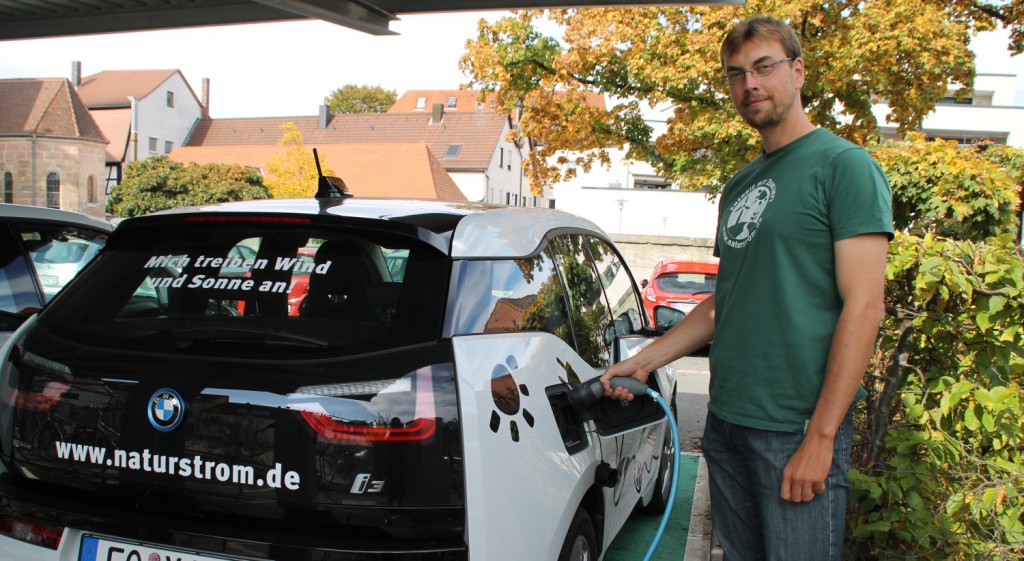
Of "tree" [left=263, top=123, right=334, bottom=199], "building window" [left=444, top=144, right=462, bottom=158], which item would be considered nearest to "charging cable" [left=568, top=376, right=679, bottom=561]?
"tree" [left=263, top=123, right=334, bottom=199]

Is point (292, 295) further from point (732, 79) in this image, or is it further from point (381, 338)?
point (732, 79)

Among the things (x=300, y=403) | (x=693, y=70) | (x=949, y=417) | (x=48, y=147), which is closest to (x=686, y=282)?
(x=693, y=70)

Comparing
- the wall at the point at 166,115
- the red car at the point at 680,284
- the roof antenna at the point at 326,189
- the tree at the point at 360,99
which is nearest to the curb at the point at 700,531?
the roof antenna at the point at 326,189

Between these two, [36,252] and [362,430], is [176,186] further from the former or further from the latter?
[362,430]

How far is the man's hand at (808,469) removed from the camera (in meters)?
2.01

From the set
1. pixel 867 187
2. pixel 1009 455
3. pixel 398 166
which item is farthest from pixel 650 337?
pixel 398 166

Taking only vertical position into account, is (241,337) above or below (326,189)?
below

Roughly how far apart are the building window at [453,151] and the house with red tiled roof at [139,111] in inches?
899

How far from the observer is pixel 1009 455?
10.0ft

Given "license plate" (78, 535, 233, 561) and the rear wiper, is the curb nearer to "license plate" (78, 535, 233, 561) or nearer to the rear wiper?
the rear wiper

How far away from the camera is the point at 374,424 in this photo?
2.20m

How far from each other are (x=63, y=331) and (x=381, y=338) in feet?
3.48

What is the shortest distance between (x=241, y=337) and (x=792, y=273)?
5.00 ft

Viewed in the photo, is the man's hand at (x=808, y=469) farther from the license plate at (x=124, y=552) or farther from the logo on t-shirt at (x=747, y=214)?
the license plate at (x=124, y=552)
